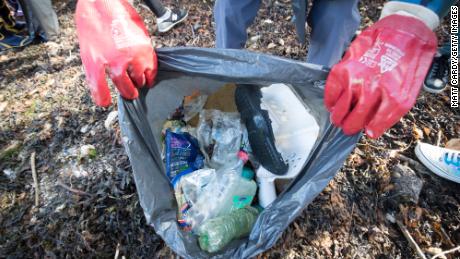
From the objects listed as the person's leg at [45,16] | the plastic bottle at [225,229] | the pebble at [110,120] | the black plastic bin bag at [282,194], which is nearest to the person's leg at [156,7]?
the person's leg at [45,16]

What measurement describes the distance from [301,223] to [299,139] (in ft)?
1.06

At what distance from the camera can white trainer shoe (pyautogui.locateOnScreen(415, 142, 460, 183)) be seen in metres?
1.29

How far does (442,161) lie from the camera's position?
130 centimetres

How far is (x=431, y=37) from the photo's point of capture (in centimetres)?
75

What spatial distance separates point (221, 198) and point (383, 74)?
68 centimetres

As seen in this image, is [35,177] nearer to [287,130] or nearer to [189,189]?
[189,189]

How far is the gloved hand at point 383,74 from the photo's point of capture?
0.72 meters

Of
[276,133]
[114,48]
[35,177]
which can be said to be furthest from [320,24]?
[35,177]

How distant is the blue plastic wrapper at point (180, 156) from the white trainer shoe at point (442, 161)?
0.95 metres

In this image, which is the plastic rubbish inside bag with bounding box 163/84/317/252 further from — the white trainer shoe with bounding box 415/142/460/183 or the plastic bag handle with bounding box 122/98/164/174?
the white trainer shoe with bounding box 415/142/460/183

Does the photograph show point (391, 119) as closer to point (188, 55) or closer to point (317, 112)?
point (317, 112)

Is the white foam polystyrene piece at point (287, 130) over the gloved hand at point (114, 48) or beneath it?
beneath

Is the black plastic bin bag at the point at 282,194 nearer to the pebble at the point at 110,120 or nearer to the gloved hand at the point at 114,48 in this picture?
the gloved hand at the point at 114,48

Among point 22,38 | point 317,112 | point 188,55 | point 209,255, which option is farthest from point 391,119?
point 22,38
